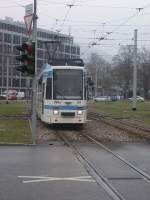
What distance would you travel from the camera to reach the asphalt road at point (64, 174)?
31.6 ft

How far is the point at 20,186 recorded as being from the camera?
408 inches

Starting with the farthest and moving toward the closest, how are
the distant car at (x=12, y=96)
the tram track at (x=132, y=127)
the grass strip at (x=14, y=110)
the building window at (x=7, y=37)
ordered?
the building window at (x=7, y=37) < the distant car at (x=12, y=96) < the grass strip at (x=14, y=110) < the tram track at (x=132, y=127)

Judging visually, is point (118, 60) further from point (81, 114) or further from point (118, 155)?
point (118, 155)

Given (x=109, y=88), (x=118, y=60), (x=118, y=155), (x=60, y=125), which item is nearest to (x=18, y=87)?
(x=109, y=88)

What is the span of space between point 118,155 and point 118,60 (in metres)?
101

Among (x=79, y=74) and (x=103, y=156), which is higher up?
(x=79, y=74)

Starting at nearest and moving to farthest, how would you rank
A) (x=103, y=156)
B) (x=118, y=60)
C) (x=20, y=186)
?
(x=20, y=186) → (x=103, y=156) → (x=118, y=60)

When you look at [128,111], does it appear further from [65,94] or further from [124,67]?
[124,67]

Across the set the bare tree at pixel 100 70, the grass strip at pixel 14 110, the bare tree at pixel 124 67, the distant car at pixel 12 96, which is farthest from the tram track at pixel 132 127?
the bare tree at pixel 100 70

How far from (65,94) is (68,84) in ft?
1.65

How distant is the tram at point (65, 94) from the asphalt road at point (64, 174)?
8.42 meters

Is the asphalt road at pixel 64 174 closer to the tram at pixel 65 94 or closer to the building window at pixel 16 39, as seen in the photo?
the tram at pixel 65 94

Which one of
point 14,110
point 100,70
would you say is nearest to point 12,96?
point 100,70

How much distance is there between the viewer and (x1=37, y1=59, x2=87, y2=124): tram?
26344 mm
